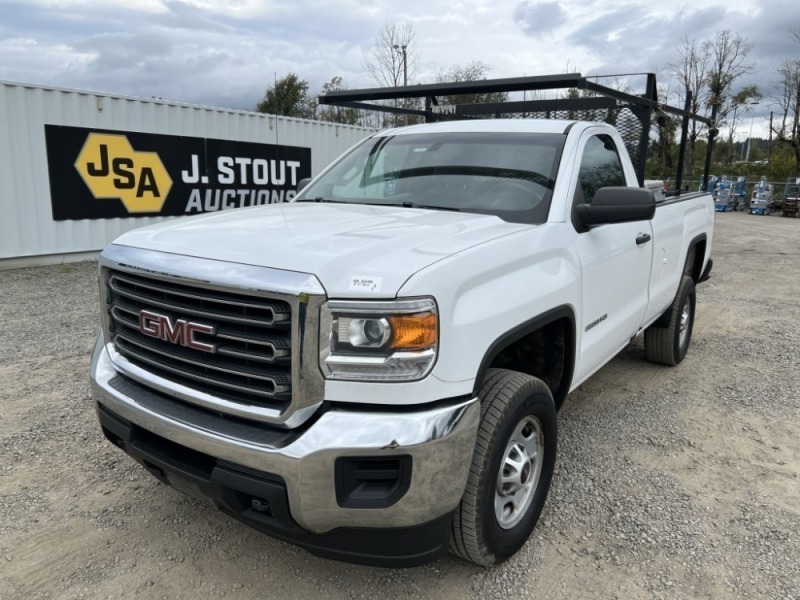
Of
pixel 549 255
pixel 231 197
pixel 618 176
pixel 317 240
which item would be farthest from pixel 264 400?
pixel 231 197

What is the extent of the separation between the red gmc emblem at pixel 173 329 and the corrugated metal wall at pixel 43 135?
8.73 metres

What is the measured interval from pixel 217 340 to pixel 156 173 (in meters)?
10.1

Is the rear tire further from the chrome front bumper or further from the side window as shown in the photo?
the chrome front bumper

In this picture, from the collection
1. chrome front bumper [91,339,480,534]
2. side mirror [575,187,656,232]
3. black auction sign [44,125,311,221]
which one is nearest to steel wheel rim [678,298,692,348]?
side mirror [575,187,656,232]

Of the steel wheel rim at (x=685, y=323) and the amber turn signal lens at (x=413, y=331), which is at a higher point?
the amber turn signal lens at (x=413, y=331)

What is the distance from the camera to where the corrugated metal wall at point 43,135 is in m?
9.36

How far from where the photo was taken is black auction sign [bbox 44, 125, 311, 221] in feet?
32.9

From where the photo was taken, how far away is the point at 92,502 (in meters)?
3.08

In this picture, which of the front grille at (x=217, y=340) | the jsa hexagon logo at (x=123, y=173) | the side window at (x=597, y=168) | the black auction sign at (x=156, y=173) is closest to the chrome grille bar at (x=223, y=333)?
the front grille at (x=217, y=340)

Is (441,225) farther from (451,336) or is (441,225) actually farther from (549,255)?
(451,336)

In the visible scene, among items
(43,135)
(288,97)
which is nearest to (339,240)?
(43,135)

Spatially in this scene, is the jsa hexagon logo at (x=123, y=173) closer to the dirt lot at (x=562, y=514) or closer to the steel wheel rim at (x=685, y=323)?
the dirt lot at (x=562, y=514)

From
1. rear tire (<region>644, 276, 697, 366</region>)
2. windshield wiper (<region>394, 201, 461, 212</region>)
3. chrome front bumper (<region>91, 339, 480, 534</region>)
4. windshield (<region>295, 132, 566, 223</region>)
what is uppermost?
windshield (<region>295, 132, 566, 223</region>)

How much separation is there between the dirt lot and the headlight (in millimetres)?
1068
